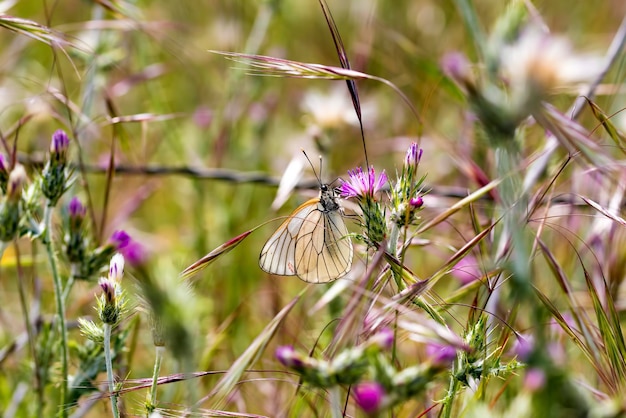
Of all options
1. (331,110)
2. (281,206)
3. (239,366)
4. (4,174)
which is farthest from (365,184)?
(331,110)

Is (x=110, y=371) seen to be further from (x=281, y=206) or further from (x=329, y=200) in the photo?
(x=281, y=206)

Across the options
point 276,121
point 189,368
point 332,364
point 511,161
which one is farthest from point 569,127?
point 276,121

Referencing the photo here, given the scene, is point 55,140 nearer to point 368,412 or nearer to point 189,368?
point 189,368

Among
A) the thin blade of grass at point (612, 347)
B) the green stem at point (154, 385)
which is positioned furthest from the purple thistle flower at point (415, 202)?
the green stem at point (154, 385)

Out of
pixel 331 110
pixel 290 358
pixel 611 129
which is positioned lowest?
pixel 290 358

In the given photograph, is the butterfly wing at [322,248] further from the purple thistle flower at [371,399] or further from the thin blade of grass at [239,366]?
the purple thistle flower at [371,399]

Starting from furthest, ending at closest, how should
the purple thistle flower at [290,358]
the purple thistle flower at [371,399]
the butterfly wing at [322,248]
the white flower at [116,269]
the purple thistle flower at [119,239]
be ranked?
the butterfly wing at [322,248]
the purple thistle flower at [119,239]
the white flower at [116,269]
the purple thistle flower at [290,358]
the purple thistle flower at [371,399]
